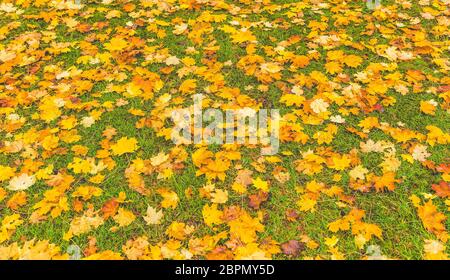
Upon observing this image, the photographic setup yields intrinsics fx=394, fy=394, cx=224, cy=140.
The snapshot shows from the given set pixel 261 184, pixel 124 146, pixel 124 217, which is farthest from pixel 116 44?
pixel 261 184

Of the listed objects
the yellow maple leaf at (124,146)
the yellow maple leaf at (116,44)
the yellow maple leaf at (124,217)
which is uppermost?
the yellow maple leaf at (116,44)

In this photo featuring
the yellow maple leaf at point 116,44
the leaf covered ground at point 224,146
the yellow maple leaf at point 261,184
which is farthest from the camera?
the yellow maple leaf at point 116,44

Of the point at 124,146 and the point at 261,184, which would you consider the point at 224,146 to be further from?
the point at 124,146

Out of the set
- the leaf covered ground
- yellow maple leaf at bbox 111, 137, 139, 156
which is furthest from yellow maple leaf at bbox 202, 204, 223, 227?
yellow maple leaf at bbox 111, 137, 139, 156

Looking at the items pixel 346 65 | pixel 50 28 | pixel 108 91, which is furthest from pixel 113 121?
pixel 346 65

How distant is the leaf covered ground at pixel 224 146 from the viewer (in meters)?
2.99

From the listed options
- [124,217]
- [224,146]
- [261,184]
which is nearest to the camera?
[124,217]

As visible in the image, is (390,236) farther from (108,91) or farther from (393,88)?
(108,91)

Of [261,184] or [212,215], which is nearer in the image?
[212,215]

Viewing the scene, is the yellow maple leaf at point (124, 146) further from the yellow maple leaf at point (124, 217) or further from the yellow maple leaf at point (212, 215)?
the yellow maple leaf at point (212, 215)

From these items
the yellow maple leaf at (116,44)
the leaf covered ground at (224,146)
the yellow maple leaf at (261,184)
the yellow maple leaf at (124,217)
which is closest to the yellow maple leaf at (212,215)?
the leaf covered ground at (224,146)

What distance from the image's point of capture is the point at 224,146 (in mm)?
3646

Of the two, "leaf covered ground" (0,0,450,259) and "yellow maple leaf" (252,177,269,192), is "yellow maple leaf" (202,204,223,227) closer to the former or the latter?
"leaf covered ground" (0,0,450,259)

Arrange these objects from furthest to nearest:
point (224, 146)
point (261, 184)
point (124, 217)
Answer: point (224, 146) < point (261, 184) < point (124, 217)
